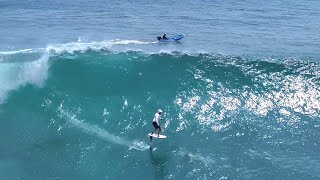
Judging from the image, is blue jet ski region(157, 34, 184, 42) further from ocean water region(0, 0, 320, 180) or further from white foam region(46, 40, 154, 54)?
white foam region(46, 40, 154, 54)

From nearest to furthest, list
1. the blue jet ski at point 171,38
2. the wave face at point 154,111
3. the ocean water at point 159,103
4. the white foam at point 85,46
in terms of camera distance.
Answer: the wave face at point 154,111 → the ocean water at point 159,103 → the white foam at point 85,46 → the blue jet ski at point 171,38

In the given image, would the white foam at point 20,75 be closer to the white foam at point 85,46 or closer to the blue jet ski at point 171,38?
the white foam at point 85,46

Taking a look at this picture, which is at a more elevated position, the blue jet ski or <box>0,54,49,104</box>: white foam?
the blue jet ski

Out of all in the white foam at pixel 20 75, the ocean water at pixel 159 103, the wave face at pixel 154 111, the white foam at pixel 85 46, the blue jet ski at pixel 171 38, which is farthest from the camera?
the blue jet ski at pixel 171 38

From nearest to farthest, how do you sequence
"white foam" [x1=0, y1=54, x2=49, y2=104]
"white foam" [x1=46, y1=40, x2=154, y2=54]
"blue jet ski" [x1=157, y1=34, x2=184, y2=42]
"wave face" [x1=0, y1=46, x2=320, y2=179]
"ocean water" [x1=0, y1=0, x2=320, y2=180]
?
1. "wave face" [x1=0, y1=46, x2=320, y2=179]
2. "ocean water" [x1=0, y1=0, x2=320, y2=180]
3. "white foam" [x1=0, y1=54, x2=49, y2=104]
4. "white foam" [x1=46, y1=40, x2=154, y2=54]
5. "blue jet ski" [x1=157, y1=34, x2=184, y2=42]

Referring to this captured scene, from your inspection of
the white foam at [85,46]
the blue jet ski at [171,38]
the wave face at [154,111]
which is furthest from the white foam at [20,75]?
the blue jet ski at [171,38]

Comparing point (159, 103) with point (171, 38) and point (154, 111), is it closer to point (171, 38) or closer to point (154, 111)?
point (154, 111)

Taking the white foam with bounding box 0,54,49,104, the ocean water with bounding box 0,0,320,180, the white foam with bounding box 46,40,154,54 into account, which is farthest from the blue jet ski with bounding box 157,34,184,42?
the white foam with bounding box 0,54,49,104

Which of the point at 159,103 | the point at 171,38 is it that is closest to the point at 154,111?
the point at 159,103
